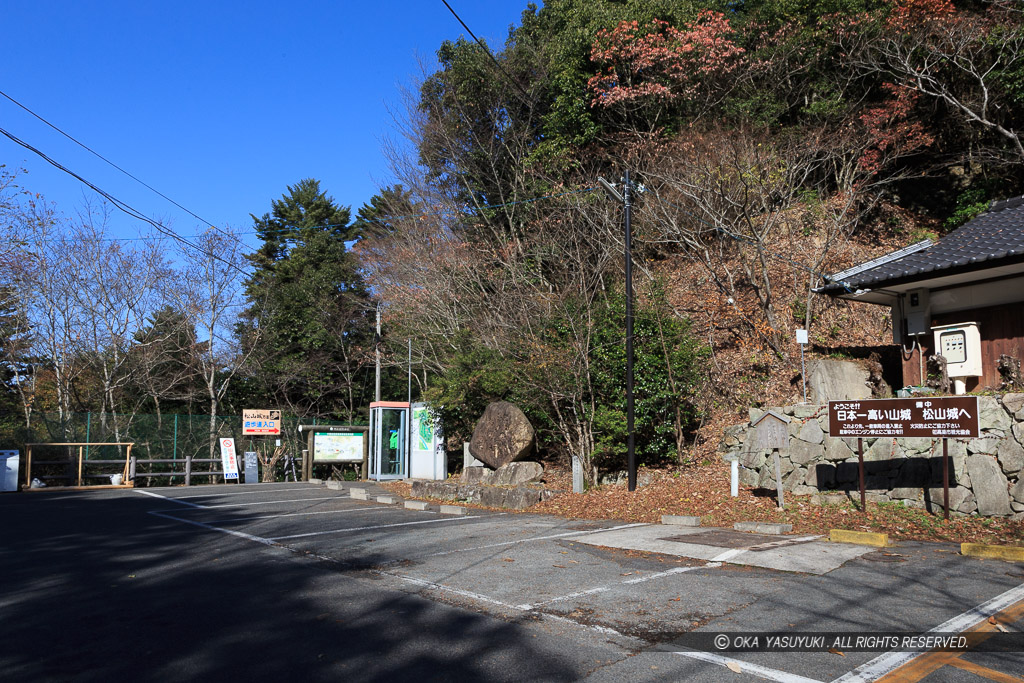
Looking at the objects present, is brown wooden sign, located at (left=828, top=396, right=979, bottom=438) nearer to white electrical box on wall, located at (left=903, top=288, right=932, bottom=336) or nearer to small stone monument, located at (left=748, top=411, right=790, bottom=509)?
small stone monument, located at (left=748, top=411, right=790, bottom=509)

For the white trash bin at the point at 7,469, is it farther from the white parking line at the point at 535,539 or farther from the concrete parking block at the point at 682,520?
the concrete parking block at the point at 682,520

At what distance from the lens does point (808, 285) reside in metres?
18.5

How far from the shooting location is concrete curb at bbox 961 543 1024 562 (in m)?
7.42

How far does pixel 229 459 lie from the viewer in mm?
21000

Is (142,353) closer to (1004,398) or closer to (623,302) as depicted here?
(623,302)

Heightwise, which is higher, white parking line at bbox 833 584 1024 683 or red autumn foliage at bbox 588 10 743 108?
red autumn foliage at bbox 588 10 743 108

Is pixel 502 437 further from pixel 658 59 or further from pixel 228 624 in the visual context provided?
pixel 658 59

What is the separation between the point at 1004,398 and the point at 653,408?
238 inches

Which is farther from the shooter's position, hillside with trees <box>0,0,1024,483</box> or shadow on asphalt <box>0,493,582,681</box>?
hillside with trees <box>0,0,1024,483</box>

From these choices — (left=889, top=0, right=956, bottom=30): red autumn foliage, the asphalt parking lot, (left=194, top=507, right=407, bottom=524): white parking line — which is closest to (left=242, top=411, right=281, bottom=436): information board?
(left=194, top=507, right=407, bottom=524): white parking line

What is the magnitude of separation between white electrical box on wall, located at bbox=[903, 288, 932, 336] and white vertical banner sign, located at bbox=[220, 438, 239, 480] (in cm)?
1896

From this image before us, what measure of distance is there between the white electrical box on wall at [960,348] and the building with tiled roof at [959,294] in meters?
0.01

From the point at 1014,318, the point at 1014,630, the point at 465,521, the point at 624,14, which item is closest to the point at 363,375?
the point at 624,14

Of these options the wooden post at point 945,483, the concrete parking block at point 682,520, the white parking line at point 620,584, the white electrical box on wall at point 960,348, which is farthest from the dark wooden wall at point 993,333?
the white parking line at point 620,584
